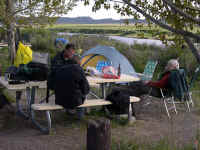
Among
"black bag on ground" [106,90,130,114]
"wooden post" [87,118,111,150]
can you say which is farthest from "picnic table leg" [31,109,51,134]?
"wooden post" [87,118,111,150]

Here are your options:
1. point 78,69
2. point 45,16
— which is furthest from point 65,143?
point 45,16

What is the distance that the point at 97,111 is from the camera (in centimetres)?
692

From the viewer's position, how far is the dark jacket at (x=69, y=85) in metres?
5.33

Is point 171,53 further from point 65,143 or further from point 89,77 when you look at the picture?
point 65,143

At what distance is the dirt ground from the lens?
16.4 ft

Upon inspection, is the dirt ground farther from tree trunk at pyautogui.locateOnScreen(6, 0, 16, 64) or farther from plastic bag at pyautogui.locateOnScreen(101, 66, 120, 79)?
tree trunk at pyautogui.locateOnScreen(6, 0, 16, 64)

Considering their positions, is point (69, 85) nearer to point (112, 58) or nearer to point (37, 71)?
point (37, 71)

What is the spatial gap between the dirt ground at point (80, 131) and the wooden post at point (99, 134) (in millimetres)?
703

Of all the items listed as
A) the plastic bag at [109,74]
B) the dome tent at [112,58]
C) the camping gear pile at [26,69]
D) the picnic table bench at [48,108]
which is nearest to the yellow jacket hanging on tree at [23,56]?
the camping gear pile at [26,69]

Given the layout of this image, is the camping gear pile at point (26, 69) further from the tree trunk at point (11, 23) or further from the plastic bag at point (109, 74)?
the tree trunk at point (11, 23)

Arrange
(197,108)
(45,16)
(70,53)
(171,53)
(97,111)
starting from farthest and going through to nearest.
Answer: (171,53), (45,16), (197,108), (97,111), (70,53)

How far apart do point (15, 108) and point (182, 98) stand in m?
3.36

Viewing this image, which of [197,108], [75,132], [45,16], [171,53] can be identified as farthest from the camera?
[171,53]

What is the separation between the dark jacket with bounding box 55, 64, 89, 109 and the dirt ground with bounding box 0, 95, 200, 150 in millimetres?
551
